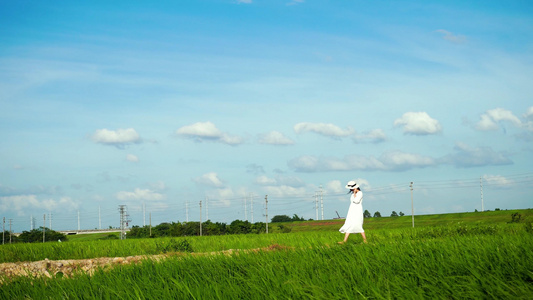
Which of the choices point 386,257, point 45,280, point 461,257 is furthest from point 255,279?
point 45,280

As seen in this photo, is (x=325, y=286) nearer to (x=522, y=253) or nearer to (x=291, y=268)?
(x=291, y=268)

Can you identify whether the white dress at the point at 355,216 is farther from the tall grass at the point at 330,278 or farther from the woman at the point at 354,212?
the tall grass at the point at 330,278

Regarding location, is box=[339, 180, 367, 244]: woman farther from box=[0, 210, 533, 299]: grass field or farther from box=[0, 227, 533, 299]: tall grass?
box=[0, 227, 533, 299]: tall grass

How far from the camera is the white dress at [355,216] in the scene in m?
14.6

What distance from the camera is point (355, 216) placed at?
14.6 m

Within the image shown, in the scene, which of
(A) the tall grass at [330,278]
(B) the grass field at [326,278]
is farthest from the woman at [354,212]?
(A) the tall grass at [330,278]

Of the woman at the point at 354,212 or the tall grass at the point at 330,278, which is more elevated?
the woman at the point at 354,212

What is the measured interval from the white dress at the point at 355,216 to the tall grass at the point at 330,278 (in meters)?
5.38

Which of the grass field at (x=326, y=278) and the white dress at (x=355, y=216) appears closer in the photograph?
the grass field at (x=326, y=278)

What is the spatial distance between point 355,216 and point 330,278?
8808mm

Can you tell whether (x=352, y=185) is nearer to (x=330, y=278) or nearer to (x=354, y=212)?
(x=354, y=212)

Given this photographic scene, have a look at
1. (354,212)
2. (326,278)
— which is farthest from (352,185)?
(326,278)

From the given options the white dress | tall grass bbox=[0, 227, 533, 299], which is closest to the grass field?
tall grass bbox=[0, 227, 533, 299]

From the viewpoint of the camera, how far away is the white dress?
14586 millimetres
